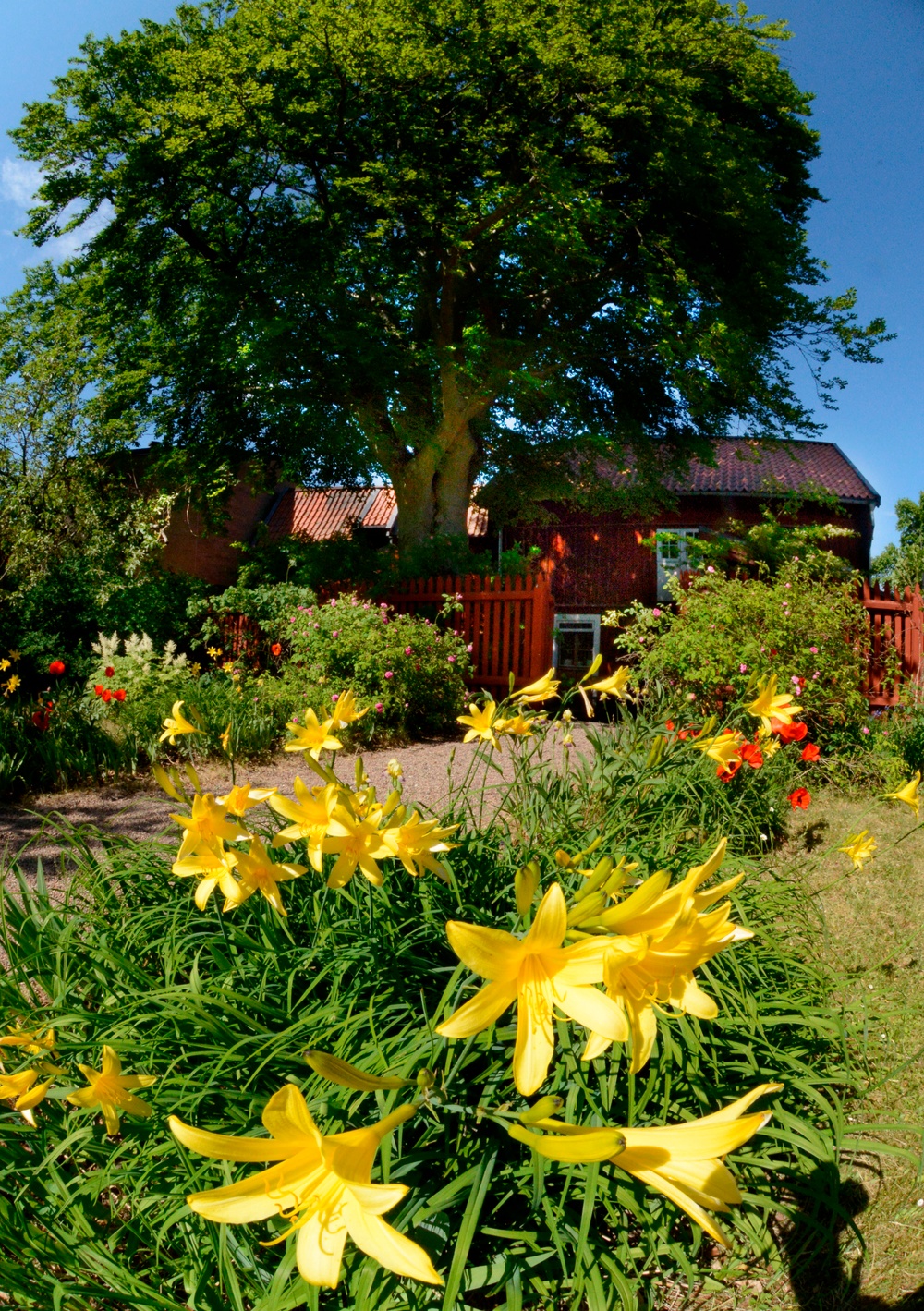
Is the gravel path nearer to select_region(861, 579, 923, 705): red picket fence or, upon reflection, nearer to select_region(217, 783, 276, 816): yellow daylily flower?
select_region(217, 783, 276, 816): yellow daylily flower

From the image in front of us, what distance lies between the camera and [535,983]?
89 centimetres

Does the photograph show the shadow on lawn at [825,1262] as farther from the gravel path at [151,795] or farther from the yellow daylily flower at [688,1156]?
the gravel path at [151,795]

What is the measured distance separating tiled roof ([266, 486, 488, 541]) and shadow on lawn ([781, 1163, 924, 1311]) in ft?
56.9

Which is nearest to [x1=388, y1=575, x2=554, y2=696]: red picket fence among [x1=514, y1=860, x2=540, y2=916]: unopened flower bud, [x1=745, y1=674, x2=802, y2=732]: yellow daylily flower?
[x1=745, y1=674, x2=802, y2=732]: yellow daylily flower

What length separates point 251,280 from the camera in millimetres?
11508

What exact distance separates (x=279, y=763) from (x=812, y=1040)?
488 cm

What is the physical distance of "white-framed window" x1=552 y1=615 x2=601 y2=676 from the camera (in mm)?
16094

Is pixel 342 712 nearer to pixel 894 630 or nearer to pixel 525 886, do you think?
pixel 525 886

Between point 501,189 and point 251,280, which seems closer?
point 501,189

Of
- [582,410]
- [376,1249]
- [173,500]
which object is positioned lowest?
[376,1249]

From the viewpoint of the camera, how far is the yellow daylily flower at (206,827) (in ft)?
4.45

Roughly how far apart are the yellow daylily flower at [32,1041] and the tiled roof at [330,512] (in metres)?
17.4

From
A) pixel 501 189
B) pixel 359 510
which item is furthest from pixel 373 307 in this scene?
pixel 359 510

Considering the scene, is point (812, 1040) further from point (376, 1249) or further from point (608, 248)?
point (608, 248)
